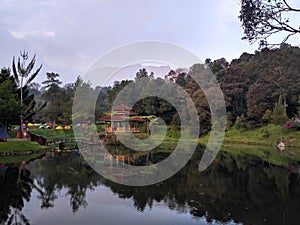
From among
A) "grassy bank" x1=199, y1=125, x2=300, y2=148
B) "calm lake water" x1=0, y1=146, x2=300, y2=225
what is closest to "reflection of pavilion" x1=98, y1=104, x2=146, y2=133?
"grassy bank" x1=199, y1=125, x2=300, y2=148

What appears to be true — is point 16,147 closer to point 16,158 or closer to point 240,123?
point 16,158

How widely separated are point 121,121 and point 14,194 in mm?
25872

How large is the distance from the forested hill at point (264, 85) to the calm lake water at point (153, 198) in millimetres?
16561

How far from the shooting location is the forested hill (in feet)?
107

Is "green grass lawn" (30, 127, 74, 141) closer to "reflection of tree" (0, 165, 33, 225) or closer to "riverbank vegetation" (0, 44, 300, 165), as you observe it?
"riverbank vegetation" (0, 44, 300, 165)

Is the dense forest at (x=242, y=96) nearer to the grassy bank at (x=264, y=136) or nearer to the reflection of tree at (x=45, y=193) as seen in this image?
the grassy bank at (x=264, y=136)

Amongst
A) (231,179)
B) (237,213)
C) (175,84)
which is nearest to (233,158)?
(231,179)

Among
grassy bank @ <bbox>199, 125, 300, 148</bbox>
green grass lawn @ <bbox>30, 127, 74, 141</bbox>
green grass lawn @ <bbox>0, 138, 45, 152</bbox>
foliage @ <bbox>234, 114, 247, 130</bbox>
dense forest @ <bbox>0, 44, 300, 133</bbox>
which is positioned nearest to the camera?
green grass lawn @ <bbox>0, 138, 45, 152</bbox>

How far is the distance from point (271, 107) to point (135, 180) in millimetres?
22971

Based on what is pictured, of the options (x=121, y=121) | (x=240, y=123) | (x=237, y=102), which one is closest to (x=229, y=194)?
(x=240, y=123)

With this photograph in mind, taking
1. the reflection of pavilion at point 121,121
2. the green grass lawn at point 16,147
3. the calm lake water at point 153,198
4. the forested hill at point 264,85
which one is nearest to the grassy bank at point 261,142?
the forested hill at point 264,85

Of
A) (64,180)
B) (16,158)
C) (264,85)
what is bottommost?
(64,180)

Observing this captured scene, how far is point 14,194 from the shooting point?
37.8 ft

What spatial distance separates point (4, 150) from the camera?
2162 centimetres
